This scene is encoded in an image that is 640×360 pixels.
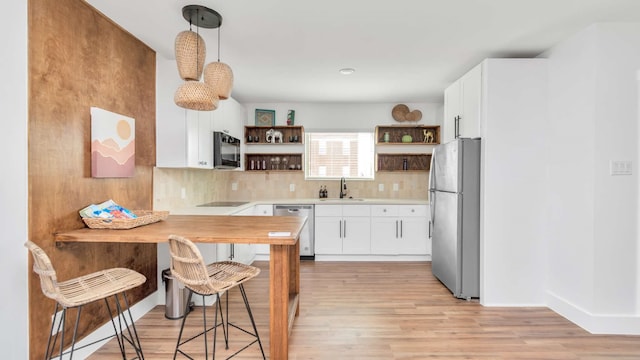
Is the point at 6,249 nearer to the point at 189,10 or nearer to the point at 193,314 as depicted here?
the point at 193,314

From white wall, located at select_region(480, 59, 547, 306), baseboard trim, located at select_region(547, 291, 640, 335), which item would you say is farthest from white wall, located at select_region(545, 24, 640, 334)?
white wall, located at select_region(480, 59, 547, 306)

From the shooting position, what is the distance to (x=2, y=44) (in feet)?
5.44

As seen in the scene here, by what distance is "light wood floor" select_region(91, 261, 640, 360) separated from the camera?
2.24 metres

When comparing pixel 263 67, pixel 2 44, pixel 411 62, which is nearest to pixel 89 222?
pixel 2 44

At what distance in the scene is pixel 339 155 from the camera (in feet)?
17.1

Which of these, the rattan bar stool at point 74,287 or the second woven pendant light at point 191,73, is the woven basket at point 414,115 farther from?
the rattan bar stool at point 74,287

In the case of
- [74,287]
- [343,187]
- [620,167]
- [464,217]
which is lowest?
[74,287]

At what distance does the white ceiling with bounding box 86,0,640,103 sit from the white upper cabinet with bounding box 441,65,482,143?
16 cm

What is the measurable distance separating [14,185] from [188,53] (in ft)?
3.75

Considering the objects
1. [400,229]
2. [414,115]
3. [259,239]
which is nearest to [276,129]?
[414,115]

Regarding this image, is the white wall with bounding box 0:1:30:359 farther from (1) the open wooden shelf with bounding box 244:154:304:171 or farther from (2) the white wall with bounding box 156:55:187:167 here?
(1) the open wooden shelf with bounding box 244:154:304:171

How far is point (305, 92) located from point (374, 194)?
187 cm

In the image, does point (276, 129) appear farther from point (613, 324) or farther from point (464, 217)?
point (613, 324)

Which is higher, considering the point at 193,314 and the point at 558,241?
the point at 558,241
